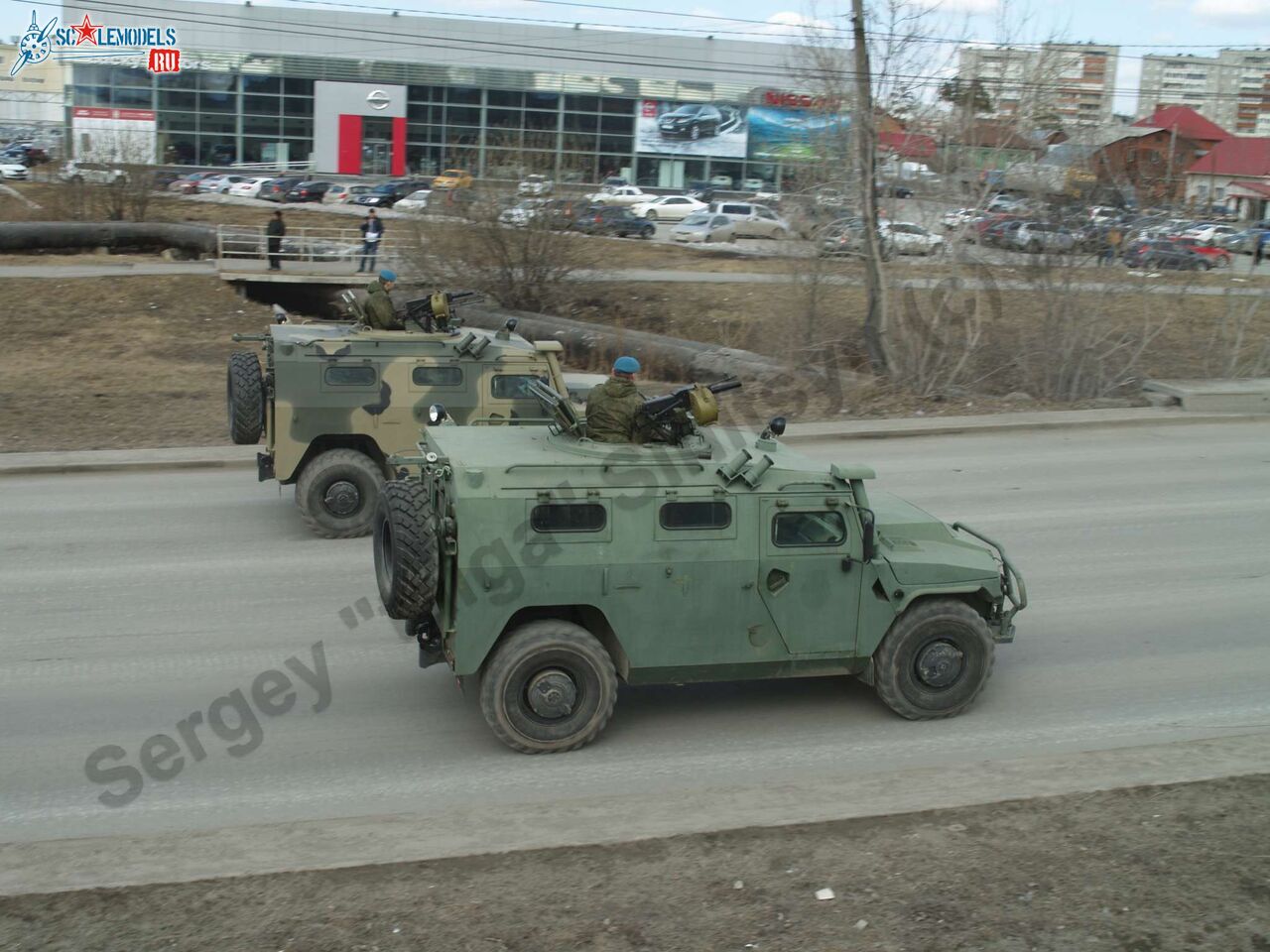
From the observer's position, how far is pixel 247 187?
6194cm

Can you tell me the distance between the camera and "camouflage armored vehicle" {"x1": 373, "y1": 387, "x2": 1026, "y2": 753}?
7672 mm

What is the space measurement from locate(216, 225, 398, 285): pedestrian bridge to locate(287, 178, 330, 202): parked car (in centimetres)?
2489

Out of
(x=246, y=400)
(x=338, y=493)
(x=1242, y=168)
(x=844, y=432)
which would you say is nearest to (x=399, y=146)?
(x=1242, y=168)

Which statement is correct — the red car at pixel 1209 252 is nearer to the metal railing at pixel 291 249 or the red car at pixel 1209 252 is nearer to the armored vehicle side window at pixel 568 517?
the metal railing at pixel 291 249

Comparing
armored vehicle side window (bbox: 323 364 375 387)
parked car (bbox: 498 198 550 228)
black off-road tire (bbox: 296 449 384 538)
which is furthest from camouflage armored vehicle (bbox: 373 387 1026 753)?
parked car (bbox: 498 198 550 228)

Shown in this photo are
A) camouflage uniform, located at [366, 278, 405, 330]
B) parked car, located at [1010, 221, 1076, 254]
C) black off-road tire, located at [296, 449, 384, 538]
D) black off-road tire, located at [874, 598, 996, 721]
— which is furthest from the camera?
parked car, located at [1010, 221, 1076, 254]

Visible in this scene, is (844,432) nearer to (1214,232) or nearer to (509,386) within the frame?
(509,386)

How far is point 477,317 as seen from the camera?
1035 inches

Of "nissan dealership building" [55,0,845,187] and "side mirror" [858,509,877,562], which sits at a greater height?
"nissan dealership building" [55,0,845,187]

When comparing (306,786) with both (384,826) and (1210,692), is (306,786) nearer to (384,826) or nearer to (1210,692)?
(384,826)

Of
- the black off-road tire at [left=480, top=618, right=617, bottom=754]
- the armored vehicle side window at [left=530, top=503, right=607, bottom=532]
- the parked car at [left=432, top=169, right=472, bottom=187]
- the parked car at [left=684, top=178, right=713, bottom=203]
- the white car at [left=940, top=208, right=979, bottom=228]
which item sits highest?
the parked car at [left=684, top=178, right=713, bottom=203]

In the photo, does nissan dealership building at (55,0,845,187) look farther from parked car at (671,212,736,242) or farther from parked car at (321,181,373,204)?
parked car at (671,212,736,242)

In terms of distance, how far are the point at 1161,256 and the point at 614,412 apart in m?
18.7

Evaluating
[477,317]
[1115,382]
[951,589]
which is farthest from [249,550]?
[1115,382]
